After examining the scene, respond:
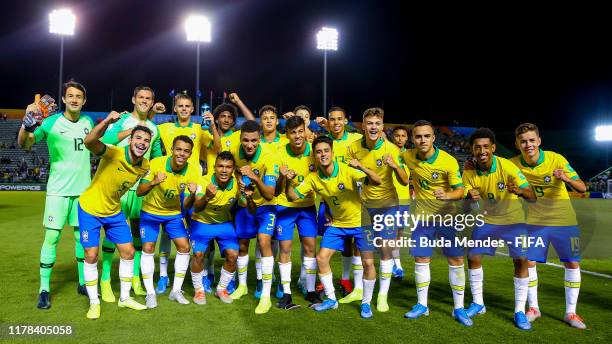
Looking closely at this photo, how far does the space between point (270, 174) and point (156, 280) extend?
2759 millimetres

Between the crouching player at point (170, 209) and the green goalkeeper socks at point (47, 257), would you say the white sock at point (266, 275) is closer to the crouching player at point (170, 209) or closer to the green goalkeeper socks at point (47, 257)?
the crouching player at point (170, 209)

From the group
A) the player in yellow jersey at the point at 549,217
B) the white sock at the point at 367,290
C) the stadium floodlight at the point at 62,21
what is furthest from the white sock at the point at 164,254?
the stadium floodlight at the point at 62,21

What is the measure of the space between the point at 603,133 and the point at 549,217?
3998 centimetres

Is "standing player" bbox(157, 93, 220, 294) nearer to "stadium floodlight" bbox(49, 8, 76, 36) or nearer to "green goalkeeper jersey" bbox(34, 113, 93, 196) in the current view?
"green goalkeeper jersey" bbox(34, 113, 93, 196)

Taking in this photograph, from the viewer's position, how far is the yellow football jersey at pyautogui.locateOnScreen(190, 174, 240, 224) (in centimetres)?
566

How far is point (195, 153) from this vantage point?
Answer: 6266 mm

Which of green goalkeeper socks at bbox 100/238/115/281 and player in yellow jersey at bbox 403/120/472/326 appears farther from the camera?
green goalkeeper socks at bbox 100/238/115/281

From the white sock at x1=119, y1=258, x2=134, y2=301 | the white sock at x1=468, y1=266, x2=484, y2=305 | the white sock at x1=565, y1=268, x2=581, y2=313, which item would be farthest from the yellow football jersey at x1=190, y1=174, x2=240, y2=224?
the white sock at x1=565, y1=268, x2=581, y2=313

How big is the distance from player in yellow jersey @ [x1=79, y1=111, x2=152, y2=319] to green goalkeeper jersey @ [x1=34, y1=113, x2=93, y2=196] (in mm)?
398

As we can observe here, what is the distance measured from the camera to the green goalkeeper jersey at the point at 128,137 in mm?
5780

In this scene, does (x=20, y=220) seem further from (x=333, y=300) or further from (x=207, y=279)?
(x=333, y=300)

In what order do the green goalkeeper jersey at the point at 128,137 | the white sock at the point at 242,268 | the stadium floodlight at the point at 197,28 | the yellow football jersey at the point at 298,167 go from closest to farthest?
the yellow football jersey at the point at 298,167
the green goalkeeper jersey at the point at 128,137
the white sock at the point at 242,268
the stadium floodlight at the point at 197,28

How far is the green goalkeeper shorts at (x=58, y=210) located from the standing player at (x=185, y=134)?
134 centimetres

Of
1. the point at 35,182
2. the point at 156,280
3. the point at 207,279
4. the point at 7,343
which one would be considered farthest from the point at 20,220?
the point at 35,182
